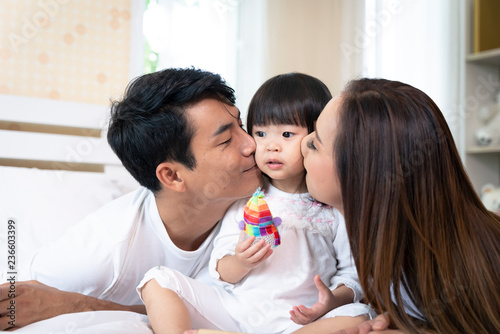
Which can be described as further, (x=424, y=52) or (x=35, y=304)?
(x=424, y=52)

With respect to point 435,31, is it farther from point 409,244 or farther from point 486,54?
point 409,244

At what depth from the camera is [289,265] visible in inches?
51.4

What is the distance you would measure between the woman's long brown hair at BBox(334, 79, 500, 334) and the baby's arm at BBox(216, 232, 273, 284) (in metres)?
0.22

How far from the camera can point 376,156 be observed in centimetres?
102

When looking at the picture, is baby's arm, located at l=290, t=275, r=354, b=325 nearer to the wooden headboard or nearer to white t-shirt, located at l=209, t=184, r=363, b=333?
white t-shirt, located at l=209, t=184, r=363, b=333

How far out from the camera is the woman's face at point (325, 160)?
1110 mm

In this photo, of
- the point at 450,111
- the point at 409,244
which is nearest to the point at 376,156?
the point at 409,244

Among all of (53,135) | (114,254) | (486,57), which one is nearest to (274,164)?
(114,254)

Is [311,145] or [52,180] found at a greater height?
[311,145]

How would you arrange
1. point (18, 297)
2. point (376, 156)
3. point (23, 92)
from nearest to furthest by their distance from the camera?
point (376, 156) < point (18, 297) < point (23, 92)

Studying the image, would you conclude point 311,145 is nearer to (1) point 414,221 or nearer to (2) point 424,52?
(1) point 414,221

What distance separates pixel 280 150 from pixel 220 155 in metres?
0.17

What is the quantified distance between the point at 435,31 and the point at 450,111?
0.49m

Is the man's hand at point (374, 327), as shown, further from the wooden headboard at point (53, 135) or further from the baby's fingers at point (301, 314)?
the wooden headboard at point (53, 135)
